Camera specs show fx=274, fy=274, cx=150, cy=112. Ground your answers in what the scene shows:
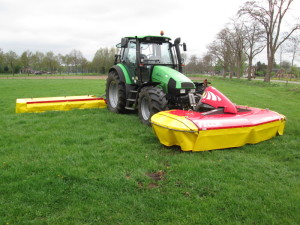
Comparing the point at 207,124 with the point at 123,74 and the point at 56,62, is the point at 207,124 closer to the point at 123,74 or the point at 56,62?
the point at 123,74

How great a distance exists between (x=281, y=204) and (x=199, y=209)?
41.0 inches

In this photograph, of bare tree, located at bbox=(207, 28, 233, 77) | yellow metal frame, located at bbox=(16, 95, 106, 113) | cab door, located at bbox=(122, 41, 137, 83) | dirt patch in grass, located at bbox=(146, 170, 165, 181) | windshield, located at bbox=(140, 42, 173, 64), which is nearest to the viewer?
dirt patch in grass, located at bbox=(146, 170, 165, 181)

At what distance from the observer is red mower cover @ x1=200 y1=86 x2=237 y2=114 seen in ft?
19.3

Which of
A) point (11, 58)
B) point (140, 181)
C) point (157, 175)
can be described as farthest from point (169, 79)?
point (11, 58)

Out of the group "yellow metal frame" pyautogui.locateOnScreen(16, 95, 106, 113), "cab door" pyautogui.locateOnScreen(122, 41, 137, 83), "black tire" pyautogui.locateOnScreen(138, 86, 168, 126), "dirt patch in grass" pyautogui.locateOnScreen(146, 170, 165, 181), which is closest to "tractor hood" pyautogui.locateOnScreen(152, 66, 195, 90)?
"black tire" pyautogui.locateOnScreen(138, 86, 168, 126)

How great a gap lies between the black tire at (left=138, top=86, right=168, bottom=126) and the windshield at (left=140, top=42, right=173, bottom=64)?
1.26 meters

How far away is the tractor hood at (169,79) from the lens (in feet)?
22.0

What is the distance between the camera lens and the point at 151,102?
21.2 ft

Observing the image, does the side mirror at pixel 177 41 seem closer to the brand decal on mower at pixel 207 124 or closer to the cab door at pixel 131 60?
the cab door at pixel 131 60

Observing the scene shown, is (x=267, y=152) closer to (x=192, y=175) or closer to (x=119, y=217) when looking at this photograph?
(x=192, y=175)

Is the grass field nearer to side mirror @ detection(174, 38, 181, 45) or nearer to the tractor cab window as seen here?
the tractor cab window

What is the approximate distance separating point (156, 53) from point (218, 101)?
2774 millimetres

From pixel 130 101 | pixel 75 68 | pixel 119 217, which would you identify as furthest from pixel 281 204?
pixel 75 68

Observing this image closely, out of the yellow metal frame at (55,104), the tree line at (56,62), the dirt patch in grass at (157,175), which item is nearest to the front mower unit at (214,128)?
the dirt patch in grass at (157,175)
